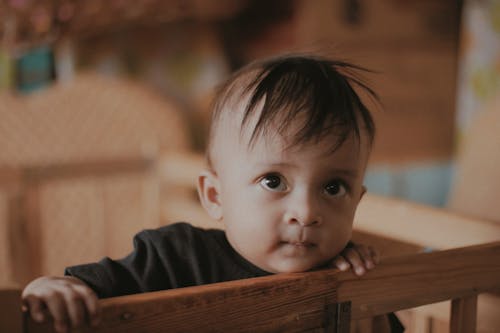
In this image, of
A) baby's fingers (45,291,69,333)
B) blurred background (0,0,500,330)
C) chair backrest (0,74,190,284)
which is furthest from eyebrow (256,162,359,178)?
chair backrest (0,74,190,284)

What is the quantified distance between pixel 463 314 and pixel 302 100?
29 centimetres

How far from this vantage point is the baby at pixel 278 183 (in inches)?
24.5

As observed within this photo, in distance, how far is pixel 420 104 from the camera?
1937mm

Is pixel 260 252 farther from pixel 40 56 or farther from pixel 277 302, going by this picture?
pixel 40 56

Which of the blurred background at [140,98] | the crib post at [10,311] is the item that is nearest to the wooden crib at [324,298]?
the crib post at [10,311]

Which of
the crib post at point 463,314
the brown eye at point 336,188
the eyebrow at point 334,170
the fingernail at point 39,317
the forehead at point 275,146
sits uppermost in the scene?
the forehead at point 275,146

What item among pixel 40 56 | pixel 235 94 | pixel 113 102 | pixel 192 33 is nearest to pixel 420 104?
pixel 192 33

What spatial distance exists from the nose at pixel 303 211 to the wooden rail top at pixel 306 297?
5cm

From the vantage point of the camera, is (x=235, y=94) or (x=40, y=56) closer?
(x=235, y=94)

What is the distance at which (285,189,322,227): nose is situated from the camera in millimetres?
611

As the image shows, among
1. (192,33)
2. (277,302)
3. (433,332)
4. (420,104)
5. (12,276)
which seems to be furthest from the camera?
(420,104)

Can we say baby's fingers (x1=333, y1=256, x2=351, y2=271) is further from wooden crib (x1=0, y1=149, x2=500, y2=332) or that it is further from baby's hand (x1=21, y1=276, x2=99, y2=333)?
baby's hand (x1=21, y1=276, x2=99, y2=333)

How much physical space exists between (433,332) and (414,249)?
0.38 ft

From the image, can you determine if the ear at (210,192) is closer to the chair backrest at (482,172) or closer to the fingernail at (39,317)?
the fingernail at (39,317)
